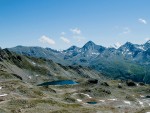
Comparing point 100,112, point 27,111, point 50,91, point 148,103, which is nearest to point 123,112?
point 100,112

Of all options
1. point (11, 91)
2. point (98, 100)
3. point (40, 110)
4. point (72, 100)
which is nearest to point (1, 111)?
point (40, 110)

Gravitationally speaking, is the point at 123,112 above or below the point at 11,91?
below

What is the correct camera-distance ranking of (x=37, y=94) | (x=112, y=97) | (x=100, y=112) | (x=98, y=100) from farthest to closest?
(x=112, y=97)
(x=98, y=100)
(x=37, y=94)
(x=100, y=112)

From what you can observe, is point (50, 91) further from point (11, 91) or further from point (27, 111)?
point (27, 111)

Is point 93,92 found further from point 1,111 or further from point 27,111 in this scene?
point 1,111

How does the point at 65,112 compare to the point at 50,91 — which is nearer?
the point at 65,112

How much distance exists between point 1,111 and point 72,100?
67.1 m

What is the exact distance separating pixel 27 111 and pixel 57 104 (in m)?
24.9

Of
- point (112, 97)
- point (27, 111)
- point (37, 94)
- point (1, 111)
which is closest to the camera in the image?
point (1, 111)

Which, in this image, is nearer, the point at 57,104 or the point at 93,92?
the point at 57,104

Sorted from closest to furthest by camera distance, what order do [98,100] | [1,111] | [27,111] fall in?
[1,111], [27,111], [98,100]

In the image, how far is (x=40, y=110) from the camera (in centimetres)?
9988

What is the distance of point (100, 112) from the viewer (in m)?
103

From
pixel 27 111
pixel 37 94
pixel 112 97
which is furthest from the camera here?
pixel 112 97
